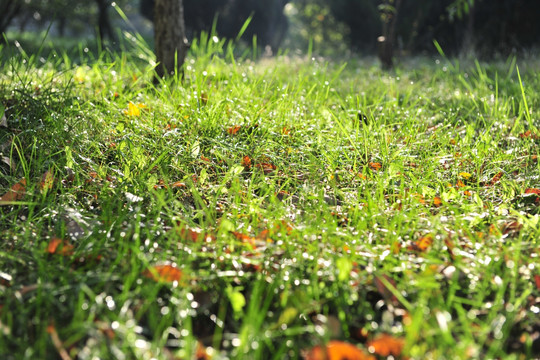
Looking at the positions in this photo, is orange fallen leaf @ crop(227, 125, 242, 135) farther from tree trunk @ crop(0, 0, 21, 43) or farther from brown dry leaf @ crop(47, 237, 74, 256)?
tree trunk @ crop(0, 0, 21, 43)

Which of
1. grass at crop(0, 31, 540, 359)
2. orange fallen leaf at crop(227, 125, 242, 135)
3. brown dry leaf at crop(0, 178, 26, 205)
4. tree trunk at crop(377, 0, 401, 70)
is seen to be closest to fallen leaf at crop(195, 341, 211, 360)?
grass at crop(0, 31, 540, 359)

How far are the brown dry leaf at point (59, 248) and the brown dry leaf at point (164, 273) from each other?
0.31 meters

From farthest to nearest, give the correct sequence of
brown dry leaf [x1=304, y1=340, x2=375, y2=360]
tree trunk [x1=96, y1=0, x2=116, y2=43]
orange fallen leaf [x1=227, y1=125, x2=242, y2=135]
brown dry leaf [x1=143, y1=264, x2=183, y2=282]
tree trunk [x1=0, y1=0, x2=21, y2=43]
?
tree trunk [x1=96, y1=0, x2=116, y2=43] < tree trunk [x1=0, y1=0, x2=21, y2=43] < orange fallen leaf [x1=227, y1=125, x2=242, y2=135] < brown dry leaf [x1=143, y1=264, x2=183, y2=282] < brown dry leaf [x1=304, y1=340, x2=375, y2=360]

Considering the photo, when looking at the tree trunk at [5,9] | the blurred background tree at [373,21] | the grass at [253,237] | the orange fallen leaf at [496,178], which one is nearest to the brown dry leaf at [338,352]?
the grass at [253,237]

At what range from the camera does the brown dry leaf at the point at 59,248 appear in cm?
154

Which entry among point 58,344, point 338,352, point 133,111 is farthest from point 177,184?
point 338,352

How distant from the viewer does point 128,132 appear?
2.57m

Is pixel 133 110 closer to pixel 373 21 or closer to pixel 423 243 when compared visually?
pixel 423 243

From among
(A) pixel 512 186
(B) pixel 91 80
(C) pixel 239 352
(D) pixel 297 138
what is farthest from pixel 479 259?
(B) pixel 91 80

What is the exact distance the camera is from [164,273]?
1.42 meters

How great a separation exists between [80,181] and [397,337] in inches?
61.1

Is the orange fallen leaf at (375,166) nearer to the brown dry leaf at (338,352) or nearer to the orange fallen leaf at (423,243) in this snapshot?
the orange fallen leaf at (423,243)

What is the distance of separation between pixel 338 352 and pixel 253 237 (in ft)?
2.19

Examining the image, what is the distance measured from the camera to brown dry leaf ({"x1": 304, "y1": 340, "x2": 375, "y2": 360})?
1.12 meters
